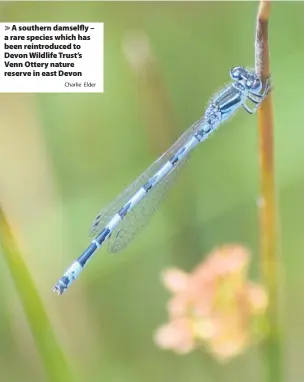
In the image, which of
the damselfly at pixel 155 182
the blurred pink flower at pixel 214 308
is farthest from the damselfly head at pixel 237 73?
the blurred pink flower at pixel 214 308

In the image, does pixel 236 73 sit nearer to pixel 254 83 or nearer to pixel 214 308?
pixel 254 83

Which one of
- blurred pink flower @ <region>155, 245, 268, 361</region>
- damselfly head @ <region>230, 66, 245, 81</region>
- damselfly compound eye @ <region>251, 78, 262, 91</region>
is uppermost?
damselfly head @ <region>230, 66, 245, 81</region>

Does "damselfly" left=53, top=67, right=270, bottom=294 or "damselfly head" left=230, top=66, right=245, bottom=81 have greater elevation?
"damselfly head" left=230, top=66, right=245, bottom=81

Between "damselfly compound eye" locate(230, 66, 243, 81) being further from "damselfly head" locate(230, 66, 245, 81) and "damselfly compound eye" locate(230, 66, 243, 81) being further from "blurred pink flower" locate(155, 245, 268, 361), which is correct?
"blurred pink flower" locate(155, 245, 268, 361)

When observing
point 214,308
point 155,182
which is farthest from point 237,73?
point 214,308

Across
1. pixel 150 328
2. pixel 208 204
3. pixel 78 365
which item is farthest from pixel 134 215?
pixel 78 365

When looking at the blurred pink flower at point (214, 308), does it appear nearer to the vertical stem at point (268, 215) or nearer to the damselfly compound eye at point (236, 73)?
the vertical stem at point (268, 215)

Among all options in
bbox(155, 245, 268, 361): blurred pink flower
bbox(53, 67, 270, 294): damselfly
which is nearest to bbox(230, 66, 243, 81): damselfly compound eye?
bbox(53, 67, 270, 294): damselfly
